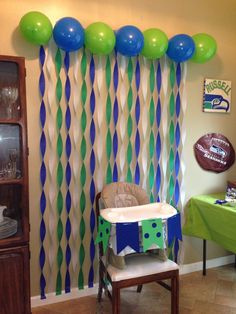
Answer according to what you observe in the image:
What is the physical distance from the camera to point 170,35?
2.59m

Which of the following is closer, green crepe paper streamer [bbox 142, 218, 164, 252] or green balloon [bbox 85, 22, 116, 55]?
green crepe paper streamer [bbox 142, 218, 164, 252]

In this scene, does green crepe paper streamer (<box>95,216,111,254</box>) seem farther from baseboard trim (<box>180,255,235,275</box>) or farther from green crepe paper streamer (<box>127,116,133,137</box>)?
baseboard trim (<box>180,255,235,275</box>)

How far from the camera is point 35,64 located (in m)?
2.21

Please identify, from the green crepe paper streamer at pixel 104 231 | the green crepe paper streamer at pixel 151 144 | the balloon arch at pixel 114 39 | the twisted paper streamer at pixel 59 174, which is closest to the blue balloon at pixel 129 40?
the balloon arch at pixel 114 39

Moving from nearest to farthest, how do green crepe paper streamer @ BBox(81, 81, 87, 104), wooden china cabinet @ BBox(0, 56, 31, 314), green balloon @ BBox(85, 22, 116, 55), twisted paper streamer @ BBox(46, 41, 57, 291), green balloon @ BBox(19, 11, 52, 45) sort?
wooden china cabinet @ BBox(0, 56, 31, 314), green balloon @ BBox(19, 11, 52, 45), green balloon @ BBox(85, 22, 116, 55), twisted paper streamer @ BBox(46, 41, 57, 291), green crepe paper streamer @ BBox(81, 81, 87, 104)

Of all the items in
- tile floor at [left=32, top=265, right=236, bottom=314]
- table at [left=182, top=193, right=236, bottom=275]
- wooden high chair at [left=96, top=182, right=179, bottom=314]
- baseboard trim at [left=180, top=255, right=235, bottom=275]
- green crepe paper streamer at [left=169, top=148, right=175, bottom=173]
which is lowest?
tile floor at [left=32, top=265, right=236, bottom=314]

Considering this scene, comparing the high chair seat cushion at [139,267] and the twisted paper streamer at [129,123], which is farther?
the twisted paper streamer at [129,123]

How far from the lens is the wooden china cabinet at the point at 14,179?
71.8 inches

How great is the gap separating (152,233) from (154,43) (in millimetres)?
1462

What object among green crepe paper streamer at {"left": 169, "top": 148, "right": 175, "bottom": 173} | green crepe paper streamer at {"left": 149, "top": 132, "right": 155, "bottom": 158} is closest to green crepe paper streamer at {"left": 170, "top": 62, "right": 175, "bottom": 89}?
green crepe paper streamer at {"left": 149, "top": 132, "right": 155, "bottom": 158}

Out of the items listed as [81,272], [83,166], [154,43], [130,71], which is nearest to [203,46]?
[154,43]

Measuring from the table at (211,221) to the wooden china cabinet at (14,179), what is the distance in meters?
1.52

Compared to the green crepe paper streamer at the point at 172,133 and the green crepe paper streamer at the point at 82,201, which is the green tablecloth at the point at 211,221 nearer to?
the green crepe paper streamer at the point at 172,133

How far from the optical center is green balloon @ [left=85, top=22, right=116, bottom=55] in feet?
7.02
